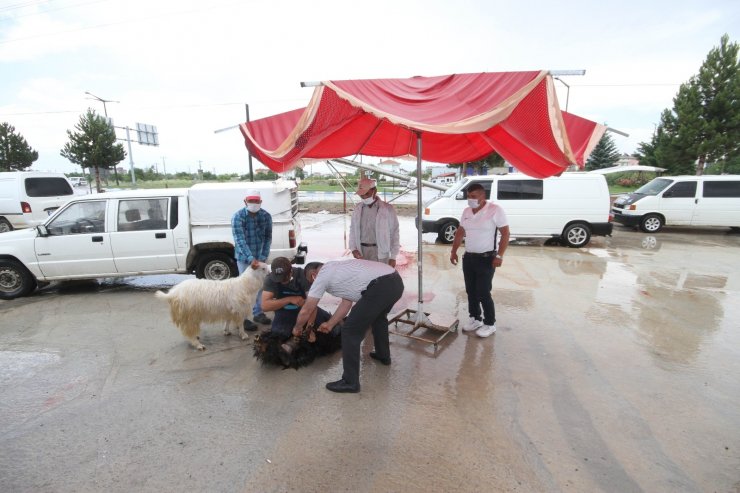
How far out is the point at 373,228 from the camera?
13.4 feet

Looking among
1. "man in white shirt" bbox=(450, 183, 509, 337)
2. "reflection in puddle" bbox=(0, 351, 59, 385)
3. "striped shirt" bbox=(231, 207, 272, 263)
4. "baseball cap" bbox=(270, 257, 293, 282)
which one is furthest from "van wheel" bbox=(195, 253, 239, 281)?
"man in white shirt" bbox=(450, 183, 509, 337)

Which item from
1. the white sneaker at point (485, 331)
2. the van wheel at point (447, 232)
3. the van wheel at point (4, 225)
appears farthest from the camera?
the van wheel at point (4, 225)

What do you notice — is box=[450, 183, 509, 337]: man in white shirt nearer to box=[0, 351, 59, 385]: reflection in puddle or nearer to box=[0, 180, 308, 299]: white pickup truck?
box=[0, 180, 308, 299]: white pickup truck

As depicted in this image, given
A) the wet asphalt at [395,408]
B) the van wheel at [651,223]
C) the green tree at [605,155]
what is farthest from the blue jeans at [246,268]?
the green tree at [605,155]

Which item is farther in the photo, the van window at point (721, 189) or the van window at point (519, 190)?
the van window at point (721, 189)

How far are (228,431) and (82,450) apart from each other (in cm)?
102

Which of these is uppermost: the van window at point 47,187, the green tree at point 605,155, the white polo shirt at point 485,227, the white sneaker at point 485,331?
the green tree at point 605,155

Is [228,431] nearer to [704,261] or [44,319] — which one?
[44,319]

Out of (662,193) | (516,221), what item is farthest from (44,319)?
(662,193)

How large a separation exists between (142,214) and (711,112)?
26.6 metres

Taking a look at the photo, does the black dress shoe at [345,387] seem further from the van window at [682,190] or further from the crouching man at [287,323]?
the van window at [682,190]

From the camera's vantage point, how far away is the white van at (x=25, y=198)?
10.4 metres

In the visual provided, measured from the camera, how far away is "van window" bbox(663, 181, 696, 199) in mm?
11992

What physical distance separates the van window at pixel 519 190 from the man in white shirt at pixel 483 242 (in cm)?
629
